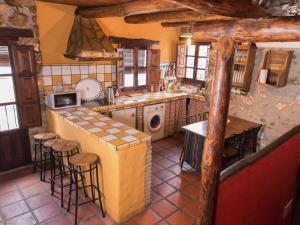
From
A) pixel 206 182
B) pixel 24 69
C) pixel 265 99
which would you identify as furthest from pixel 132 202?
pixel 265 99

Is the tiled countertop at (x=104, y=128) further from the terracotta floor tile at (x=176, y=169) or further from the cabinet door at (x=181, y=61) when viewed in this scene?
the cabinet door at (x=181, y=61)

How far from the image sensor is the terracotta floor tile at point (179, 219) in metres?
2.82

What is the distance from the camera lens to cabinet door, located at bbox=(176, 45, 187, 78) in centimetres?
571

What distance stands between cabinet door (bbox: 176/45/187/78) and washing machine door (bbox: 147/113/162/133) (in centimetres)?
155

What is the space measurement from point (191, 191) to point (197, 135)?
86 cm

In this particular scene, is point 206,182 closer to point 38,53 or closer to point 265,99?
point 265,99

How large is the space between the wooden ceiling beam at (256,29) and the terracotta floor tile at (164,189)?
229 centimetres

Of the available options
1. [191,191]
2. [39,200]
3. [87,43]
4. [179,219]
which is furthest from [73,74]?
[179,219]

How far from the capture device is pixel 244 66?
4.11m

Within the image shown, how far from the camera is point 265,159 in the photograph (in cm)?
238

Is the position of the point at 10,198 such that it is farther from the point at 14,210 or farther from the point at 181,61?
the point at 181,61

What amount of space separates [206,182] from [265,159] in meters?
0.82

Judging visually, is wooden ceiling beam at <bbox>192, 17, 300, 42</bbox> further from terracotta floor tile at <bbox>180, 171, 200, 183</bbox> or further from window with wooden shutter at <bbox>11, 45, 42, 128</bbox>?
window with wooden shutter at <bbox>11, 45, 42, 128</bbox>

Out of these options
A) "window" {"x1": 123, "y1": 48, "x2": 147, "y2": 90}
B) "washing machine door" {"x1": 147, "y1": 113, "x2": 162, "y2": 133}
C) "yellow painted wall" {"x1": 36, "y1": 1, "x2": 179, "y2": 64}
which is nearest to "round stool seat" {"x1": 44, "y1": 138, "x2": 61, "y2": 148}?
"yellow painted wall" {"x1": 36, "y1": 1, "x2": 179, "y2": 64}
